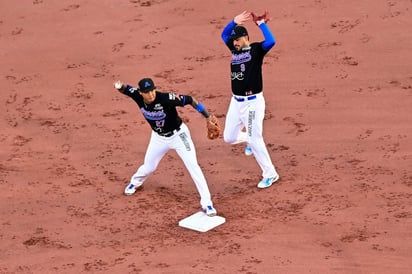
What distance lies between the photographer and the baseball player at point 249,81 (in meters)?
12.2

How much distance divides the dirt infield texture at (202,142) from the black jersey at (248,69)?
1.38m

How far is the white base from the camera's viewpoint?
1175 cm

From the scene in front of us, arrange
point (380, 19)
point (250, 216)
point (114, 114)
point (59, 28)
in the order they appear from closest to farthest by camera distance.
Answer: point (250, 216) < point (114, 114) < point (380, 19) < point (59, 28)

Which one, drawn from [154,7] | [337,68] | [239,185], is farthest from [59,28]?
[239,185]

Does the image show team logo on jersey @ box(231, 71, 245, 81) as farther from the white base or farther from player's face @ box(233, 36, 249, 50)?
the white base

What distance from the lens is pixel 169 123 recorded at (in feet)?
38.6

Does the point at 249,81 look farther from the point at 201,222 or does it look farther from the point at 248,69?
the point at 201,222

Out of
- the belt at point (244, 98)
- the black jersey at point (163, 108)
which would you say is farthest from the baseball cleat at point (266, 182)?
the black jersey at point (163, 108)

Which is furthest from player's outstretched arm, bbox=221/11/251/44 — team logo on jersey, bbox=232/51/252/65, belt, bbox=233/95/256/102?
belt, bbox=233/95/256/102

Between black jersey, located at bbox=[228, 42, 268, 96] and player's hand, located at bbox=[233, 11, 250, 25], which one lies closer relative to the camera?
black jersey, located at bbox=[228, 42, 268, 96]

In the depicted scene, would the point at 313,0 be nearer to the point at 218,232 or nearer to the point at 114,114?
the point at 114,114

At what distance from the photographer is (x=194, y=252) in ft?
37.0

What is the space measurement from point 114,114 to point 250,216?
4140 millimetres

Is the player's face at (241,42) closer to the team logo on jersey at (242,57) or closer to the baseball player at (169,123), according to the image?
the team logo on jersey at (242,57)
